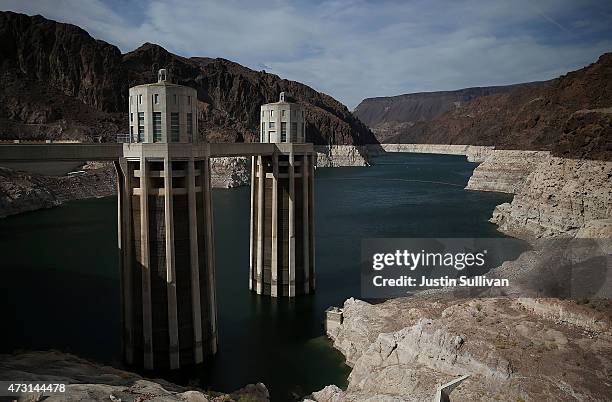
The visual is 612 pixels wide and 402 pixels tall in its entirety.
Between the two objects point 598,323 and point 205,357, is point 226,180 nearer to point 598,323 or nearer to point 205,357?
point 205,357

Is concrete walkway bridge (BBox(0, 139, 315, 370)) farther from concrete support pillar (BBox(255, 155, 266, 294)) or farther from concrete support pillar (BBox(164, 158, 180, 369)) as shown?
concrete support pillar (BBox(255, 155, 266, 294))

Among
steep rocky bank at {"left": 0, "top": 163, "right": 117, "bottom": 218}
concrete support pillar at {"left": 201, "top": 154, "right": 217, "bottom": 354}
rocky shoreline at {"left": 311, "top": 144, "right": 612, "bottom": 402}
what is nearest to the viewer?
rocky shoreline at {"left": 311, "top": 144, "right": 612, "bottom": 402}

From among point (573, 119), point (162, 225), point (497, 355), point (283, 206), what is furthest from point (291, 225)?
point (573, 119)

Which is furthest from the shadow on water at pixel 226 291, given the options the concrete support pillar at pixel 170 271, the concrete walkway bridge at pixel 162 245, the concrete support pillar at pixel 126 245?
the concrete support pillar at pixel 126 245

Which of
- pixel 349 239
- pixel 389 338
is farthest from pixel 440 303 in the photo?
pixel 349 239

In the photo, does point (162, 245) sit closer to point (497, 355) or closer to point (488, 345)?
point (488, 345)

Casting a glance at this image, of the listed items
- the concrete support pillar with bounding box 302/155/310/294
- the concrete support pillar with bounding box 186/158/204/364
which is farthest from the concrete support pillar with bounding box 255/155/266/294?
the concrete support pillar with bounding box 186/158/204/364
